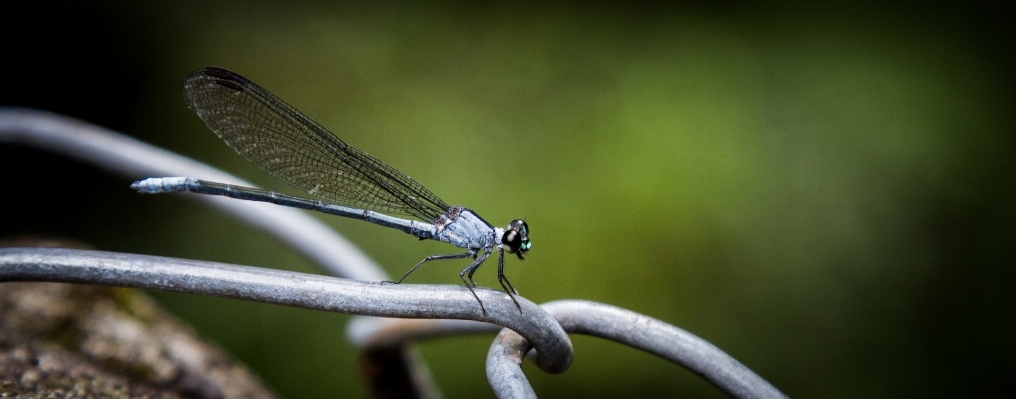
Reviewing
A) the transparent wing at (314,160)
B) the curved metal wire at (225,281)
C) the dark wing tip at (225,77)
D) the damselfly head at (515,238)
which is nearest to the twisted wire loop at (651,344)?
the curved metal wire at (225,281)

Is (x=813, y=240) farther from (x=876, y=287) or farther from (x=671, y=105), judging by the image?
(x=671, y=105)

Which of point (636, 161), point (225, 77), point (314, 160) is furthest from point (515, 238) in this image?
point (636, 161)

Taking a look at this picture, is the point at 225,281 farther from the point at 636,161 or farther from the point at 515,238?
the point at 636,161

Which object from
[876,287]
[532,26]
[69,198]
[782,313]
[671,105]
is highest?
[532,26]

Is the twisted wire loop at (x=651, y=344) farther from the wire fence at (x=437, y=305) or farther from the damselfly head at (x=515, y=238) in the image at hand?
the damselfly head at (x=515, y=238)

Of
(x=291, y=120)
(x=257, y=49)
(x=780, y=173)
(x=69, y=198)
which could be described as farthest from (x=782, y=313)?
(x=69, y=198)

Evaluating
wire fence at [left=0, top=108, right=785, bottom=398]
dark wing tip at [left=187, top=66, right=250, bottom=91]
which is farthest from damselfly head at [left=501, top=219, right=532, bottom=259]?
dark wing tip at [left=187, top=66, right=250, bottom=91]
